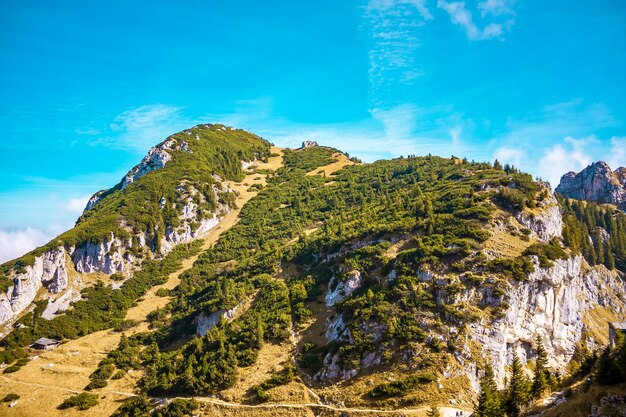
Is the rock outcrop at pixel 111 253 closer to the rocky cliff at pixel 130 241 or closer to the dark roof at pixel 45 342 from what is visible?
the rocky cliff at pixel 130 241

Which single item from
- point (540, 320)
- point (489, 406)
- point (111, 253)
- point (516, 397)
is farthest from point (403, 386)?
point (111, 253)

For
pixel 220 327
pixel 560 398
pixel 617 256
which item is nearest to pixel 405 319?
pixel 560 398

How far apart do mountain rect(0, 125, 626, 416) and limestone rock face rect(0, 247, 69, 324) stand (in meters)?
0.41

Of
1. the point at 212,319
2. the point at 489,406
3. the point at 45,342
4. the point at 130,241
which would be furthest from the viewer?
the point at 130,241

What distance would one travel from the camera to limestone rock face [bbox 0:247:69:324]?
100375mm

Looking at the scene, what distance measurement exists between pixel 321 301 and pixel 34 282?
81934 mm

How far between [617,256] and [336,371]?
406 feet

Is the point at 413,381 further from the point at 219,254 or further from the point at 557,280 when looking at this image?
the point at 219,254

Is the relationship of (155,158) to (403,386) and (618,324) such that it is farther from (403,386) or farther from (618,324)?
(618,324)

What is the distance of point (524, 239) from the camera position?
276 feet

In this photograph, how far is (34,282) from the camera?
108m

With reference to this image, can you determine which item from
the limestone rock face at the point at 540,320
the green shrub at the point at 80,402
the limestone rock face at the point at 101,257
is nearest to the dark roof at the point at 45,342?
the green shrub at the point at 80,402

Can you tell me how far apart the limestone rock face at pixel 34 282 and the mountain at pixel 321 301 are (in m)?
0.41

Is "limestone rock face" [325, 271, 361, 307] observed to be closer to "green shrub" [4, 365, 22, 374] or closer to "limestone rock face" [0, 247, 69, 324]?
"green shrub" [4, 365, 22, 374]
